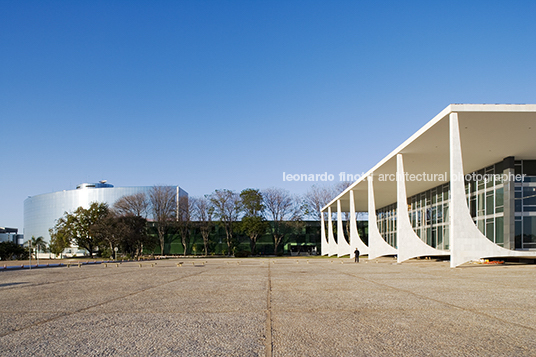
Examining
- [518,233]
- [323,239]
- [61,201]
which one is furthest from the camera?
[61,201]

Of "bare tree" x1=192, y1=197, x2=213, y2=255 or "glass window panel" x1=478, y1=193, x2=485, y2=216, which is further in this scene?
"bare tree" x1=192, y1=197, x2=213, y2=255

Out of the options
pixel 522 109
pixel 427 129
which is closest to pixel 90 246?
pixel 427 129

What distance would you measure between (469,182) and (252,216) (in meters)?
36.1

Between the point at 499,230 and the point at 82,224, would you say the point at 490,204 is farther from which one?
the point at 82,224

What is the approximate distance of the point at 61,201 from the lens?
113 metres

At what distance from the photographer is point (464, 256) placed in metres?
22.5

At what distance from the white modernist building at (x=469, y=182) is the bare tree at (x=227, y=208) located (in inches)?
1043

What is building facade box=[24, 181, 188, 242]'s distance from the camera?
107 metres

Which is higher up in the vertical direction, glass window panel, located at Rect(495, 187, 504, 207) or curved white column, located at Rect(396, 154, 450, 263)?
glass window panel, located at Rect(495, 187, 504, 207)

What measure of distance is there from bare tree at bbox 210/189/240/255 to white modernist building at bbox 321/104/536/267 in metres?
26.5

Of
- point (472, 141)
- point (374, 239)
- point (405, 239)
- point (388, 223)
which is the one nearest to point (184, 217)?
point (388, 223)

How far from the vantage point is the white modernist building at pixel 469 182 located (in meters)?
22.5

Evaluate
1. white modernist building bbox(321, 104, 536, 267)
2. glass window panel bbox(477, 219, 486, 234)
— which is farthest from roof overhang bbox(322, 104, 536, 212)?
glass window panel bbox(477, 219, 486, 234)

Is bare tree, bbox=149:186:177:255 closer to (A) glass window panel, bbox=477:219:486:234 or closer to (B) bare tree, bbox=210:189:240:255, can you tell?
(B) bare tree, bbox=210:189:240:255
